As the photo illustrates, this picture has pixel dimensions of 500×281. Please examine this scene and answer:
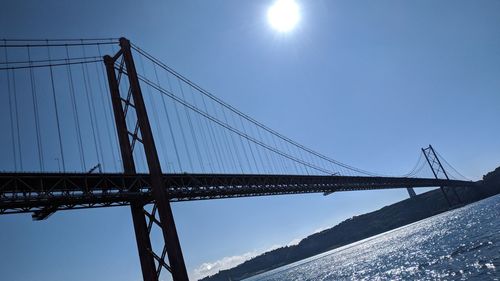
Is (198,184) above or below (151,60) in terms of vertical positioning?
below

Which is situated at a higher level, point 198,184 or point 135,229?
point 198,184

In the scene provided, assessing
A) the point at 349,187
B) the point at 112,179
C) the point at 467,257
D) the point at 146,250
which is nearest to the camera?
the point at 146,250

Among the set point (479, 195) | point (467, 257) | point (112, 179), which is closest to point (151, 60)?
point (112, 179)

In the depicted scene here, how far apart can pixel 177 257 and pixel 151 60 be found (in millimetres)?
22706

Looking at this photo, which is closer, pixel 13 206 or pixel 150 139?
pixel 13 206

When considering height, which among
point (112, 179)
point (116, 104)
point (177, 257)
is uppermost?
point (116, 104)

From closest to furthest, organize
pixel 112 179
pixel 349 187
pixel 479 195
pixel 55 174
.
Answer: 1. pixel 55 174
2. pixel 112 179
3. pixel 349 187
4. pixel 479 195

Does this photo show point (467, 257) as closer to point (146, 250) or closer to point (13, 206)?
point (146, 250)

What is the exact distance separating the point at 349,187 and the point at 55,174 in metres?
57.3

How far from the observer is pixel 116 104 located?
75.8 feet

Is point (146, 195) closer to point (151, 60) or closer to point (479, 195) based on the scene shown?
point (151, 60)

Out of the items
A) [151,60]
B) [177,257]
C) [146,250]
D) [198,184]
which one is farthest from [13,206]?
[151,60]

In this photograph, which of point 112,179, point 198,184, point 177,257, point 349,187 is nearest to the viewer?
point 177,257

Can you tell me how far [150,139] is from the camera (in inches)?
790
